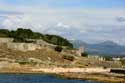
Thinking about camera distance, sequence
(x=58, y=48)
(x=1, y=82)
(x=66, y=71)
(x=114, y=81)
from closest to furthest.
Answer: (x=1, y=82), (x=114, y=81), (x=66, y=71), (x=58, y=48)

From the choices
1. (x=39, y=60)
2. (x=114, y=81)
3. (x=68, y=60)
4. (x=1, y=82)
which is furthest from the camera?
(x=68, y=60)

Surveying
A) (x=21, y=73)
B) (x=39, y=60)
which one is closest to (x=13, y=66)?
(x=21, y=73)

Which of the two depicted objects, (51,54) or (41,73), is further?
(51,54)

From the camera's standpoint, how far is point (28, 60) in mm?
150125

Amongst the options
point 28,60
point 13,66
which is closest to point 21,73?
point 13,66

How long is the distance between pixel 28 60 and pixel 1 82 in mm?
45161

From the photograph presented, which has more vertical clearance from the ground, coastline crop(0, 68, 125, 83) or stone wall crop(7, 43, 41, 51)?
stone wall crop(7, 43, 41, 51)

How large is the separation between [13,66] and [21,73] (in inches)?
226

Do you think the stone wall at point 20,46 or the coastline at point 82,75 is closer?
the coastline at point 82,75

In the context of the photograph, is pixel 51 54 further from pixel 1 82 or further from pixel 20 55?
pixel 1 82

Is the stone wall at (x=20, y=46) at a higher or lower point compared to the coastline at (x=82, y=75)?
higher

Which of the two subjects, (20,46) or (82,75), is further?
(20,46)

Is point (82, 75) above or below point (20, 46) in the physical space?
below

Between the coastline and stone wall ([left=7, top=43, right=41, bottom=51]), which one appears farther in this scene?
stone wall ([left=7, top=43, right=41, bottom=51])
